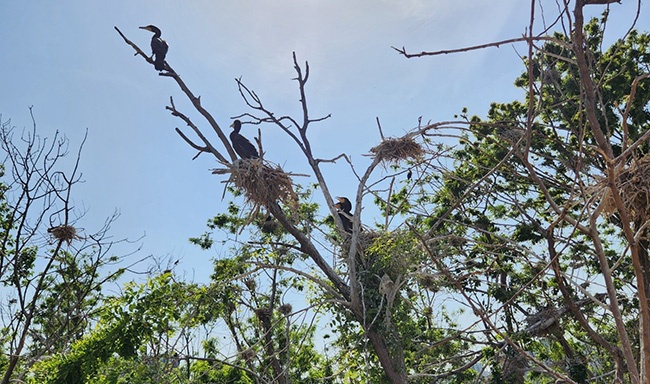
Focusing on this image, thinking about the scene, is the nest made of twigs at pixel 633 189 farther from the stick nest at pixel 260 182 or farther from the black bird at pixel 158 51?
the black bird at pixel 158 51

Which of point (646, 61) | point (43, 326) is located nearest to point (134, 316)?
point (43, 326)

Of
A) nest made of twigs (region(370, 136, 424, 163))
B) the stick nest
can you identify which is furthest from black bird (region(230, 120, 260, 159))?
nest made of twigs (region(370, 136, 424, 163))

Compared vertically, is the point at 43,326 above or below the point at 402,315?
above

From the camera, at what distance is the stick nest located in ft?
16.7

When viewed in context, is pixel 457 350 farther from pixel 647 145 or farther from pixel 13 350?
pixel 13 350

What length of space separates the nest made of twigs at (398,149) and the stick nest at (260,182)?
1.10 m

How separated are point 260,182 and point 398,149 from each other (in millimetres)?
1540

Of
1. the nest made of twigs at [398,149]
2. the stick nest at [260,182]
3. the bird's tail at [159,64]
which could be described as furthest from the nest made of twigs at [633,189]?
the bird's tail at [159,64]

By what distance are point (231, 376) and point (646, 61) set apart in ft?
33.8

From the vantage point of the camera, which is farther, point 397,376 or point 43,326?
point 43,326

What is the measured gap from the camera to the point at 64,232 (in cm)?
740

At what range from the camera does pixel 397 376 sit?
5270mm

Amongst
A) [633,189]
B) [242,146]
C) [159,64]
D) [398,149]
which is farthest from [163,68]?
[633,189]

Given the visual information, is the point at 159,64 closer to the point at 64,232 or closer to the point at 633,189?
the point at 64,232
